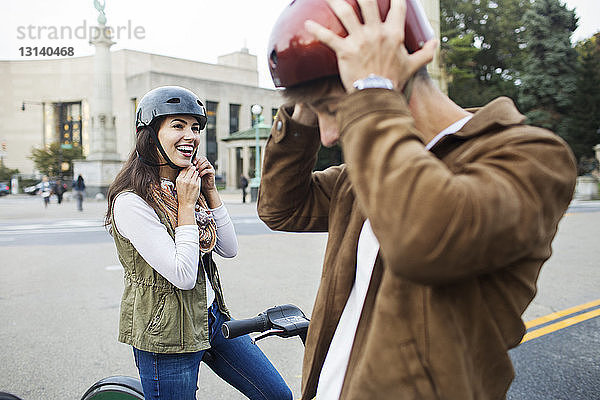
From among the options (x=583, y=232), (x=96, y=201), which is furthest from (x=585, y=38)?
(x=96, y=201)

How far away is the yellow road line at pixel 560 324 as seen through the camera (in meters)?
5.08

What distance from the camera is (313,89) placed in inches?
50.6

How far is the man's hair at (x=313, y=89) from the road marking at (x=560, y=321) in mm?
4512

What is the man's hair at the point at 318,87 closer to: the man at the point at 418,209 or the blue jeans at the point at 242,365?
the man at the point at 418,209

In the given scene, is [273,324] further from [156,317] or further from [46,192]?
[46,192]

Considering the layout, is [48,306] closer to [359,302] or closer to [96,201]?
[359,302]

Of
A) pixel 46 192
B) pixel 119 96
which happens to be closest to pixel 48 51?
pixel 119 96

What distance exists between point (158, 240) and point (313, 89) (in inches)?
46.2

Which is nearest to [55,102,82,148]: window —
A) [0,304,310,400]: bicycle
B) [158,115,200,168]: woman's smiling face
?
[158,115,200,168]: woman's smiling face

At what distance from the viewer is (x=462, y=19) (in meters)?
45.6

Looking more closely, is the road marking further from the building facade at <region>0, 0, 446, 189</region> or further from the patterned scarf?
the building facade at <region>0, 0, 446, 189</region>

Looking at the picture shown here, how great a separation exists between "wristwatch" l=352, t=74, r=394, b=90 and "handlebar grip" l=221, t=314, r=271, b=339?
132 centimetres

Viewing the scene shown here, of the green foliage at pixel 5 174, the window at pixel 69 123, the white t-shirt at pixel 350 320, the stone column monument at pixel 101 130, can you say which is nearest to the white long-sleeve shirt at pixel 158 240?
the white t-shirt at pixel 350 320

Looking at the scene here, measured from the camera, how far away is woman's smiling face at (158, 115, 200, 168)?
2.43 m
